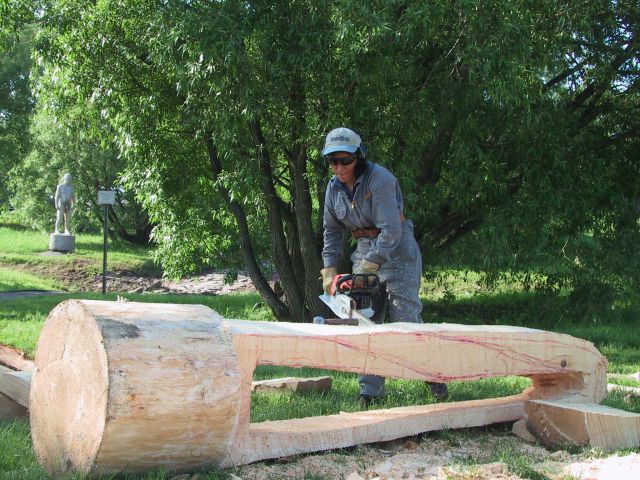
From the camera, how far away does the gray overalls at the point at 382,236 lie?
473 cm

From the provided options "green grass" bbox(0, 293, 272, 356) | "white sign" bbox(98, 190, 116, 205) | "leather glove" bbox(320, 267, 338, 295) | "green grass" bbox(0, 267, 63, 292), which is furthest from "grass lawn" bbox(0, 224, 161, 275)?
"leather glove" bbox(320, 267, 338, 295)

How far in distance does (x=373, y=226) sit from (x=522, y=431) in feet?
5.53

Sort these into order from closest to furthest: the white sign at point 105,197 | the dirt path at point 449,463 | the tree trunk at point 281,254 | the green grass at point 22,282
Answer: the dirt path at point 449,463
the tree trunk at point 281,254
the white sign at point 105,197
the green grass at point 22,282

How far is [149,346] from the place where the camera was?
9.49 feet

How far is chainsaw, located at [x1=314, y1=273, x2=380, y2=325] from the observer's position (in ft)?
14.7

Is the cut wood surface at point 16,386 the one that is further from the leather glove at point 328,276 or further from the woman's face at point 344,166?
the woman's face at point 344,166

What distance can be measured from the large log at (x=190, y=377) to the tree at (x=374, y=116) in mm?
4171

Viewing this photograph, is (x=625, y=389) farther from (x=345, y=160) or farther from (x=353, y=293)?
(x=345, y=160)

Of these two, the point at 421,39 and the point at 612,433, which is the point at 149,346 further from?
the point at 421,39

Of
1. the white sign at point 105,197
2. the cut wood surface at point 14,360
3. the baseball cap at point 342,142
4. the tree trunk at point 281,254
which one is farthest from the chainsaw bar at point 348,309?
the white sign at point 105,197

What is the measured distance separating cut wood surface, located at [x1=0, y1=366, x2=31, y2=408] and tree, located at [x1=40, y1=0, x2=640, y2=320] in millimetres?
4283

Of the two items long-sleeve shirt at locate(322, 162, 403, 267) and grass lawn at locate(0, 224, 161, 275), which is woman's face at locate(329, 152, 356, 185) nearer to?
long-sleeve shirt at locate(322, 162, 403, 267)

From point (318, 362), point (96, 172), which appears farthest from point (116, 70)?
point (96, 172)

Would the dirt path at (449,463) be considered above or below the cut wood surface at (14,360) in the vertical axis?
above
